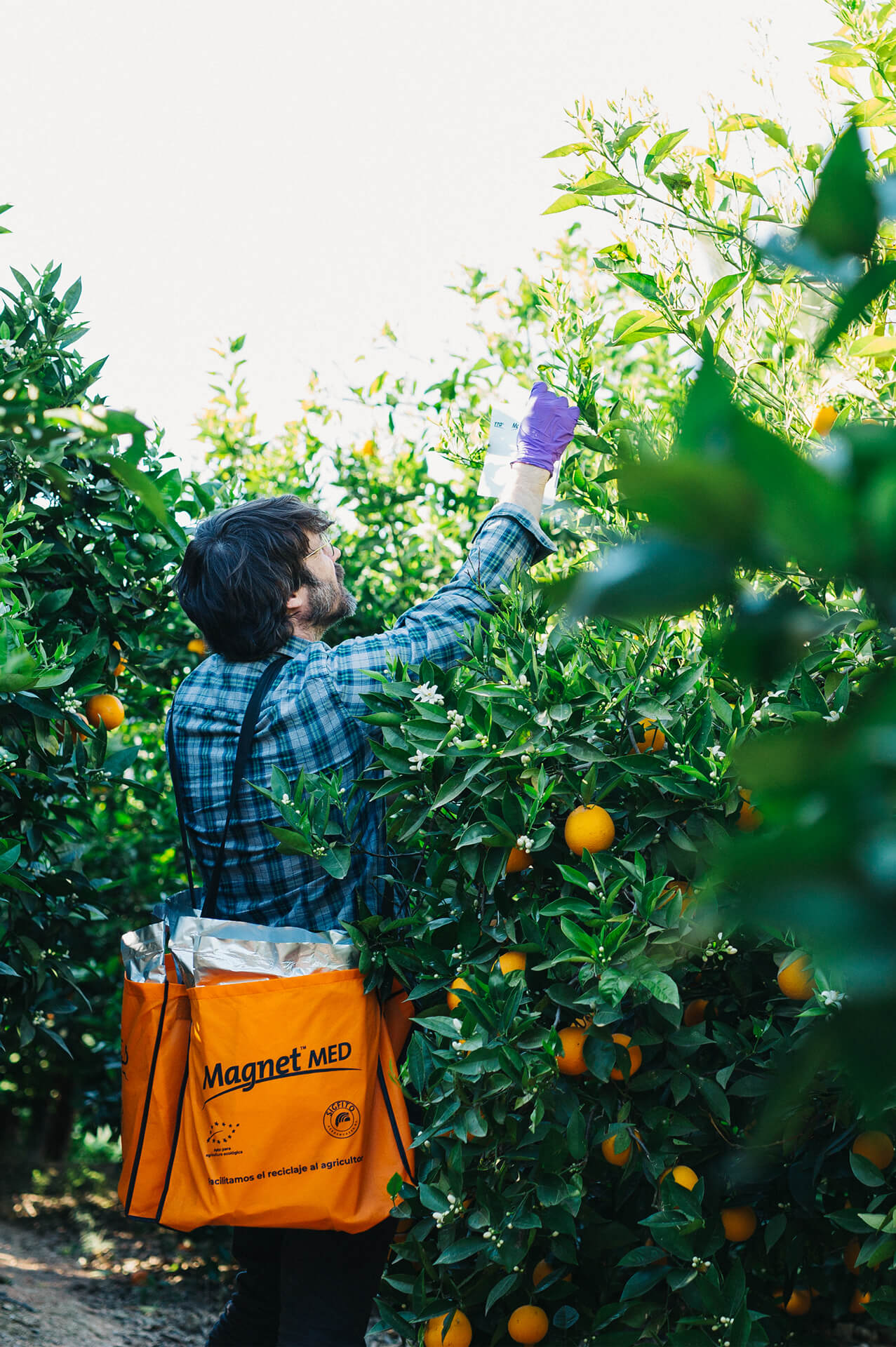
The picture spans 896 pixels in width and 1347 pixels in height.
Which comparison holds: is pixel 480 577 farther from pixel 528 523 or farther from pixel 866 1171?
pixel 866 1171

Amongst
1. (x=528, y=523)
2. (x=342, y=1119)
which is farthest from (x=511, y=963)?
(x=528, y=523)

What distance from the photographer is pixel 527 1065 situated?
1406 mm

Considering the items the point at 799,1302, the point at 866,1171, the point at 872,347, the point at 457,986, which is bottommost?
the point at 799,1302

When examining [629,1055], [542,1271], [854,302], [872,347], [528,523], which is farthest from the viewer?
[528,523]

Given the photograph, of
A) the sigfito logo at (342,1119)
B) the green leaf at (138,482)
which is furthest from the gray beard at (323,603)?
the green leaf at (138,482)

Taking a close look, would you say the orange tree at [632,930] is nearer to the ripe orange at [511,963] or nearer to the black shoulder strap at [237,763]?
the ripe orange at [511,963]

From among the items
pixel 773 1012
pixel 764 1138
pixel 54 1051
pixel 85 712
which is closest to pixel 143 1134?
pixel 85 712

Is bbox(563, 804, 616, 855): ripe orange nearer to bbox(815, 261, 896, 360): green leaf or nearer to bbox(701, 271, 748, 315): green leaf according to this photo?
bbox(701, 271, 748, 315): green leaf

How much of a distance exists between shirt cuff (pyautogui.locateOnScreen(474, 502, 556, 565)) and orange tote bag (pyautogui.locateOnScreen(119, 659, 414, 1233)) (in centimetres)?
85

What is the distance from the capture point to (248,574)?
2.02 meters

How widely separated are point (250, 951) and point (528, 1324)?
0.69 metres

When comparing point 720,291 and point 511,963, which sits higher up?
point 720,291

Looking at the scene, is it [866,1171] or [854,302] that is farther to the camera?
[866,1171]

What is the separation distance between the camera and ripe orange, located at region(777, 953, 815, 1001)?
138 cm
